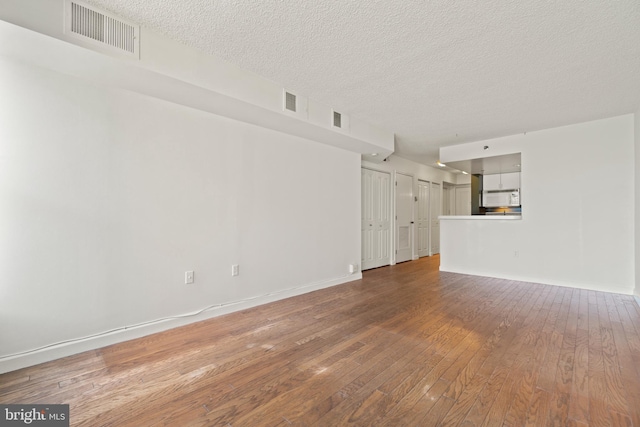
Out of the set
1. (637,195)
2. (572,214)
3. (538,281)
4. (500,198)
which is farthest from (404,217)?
(637,195)

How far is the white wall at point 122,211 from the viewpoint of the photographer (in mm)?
2111

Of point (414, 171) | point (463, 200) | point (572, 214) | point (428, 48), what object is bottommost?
point (572, 214)

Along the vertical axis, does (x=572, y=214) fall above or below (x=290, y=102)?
below

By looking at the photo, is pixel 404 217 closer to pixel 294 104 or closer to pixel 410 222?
pixel 410 222

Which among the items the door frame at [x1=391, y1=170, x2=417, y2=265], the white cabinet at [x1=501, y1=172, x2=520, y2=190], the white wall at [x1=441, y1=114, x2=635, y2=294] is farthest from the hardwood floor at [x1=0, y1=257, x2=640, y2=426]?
the white cabinet at [x1=501, y1=172, x2=520, y2=190]

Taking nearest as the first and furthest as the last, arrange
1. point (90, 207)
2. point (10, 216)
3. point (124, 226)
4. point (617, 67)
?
point (10, 216) → point (90, 207) → point (124, 226) → point (617, 67)

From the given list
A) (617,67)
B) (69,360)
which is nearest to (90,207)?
(69,360)

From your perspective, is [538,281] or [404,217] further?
[404,217]

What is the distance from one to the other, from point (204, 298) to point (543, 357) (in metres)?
3.18

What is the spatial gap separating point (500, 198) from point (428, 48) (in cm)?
496

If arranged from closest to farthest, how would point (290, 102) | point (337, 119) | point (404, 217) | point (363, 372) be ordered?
point (363, 372)
point (290, 102)
point (337, 119)
point (404, 217)

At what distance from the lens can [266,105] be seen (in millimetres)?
3078

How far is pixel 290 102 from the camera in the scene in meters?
3.32

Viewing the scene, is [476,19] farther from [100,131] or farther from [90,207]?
[90,207]
